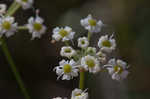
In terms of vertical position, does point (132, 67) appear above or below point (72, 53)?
above

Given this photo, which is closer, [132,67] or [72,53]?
[72,53]

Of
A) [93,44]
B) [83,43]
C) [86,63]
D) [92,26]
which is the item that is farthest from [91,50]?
[93,44]

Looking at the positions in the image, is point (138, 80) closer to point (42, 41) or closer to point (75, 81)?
point (75, 81)

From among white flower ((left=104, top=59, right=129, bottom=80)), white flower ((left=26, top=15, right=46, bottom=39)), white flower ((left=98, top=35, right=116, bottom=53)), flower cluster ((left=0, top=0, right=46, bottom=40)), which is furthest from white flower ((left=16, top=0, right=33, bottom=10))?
white flower ((left=104, top=59, right=129, bottom=80))

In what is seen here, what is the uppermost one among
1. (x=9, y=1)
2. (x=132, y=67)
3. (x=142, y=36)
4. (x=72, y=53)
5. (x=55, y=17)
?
(x=9, y=1)

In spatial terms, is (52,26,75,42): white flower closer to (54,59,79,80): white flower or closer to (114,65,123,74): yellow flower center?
(54,59,79,80): white flower

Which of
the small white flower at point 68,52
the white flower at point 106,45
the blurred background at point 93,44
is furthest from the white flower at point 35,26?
the blurred background at point 93,44

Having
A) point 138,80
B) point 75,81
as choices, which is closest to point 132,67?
point 138,80

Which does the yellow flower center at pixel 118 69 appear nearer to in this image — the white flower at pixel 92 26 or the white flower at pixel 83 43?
the white flower at pixel 83 43
